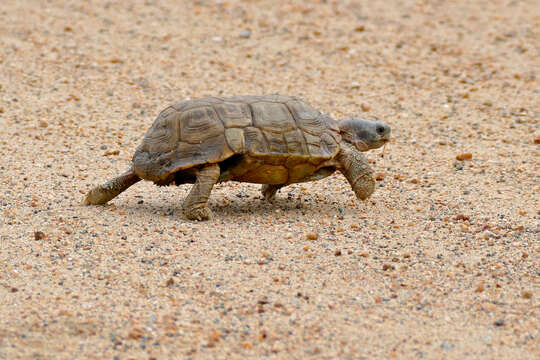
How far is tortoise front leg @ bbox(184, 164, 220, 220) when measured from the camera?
19.2 feet

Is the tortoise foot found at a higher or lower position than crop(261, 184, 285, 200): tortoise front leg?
higher

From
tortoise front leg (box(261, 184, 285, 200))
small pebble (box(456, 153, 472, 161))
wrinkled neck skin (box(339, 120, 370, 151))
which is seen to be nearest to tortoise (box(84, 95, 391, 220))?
wrinkled neck skin (box(339, 120, 370, 151))

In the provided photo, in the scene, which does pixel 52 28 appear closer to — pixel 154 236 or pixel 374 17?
pixel 374 17

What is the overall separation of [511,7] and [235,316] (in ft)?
35.8

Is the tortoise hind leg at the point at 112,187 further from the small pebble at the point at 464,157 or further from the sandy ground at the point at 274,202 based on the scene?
the small pebble at the point at 464,157

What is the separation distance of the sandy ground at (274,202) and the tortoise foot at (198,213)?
0.08 meters

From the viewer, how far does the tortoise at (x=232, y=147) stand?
19.1 ft

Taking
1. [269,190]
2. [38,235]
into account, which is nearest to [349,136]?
[269,190]

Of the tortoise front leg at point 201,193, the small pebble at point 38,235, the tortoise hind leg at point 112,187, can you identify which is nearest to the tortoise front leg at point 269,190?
the tortoise front leg at point 201,193

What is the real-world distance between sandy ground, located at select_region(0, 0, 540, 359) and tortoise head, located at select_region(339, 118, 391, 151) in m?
0.58

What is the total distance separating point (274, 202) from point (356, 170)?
0.85 m

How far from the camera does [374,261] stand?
5.42 meters

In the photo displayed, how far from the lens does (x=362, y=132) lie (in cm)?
656

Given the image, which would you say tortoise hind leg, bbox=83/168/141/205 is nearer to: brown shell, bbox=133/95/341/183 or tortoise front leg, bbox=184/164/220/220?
brown shell, bbox=133/95/341/183
